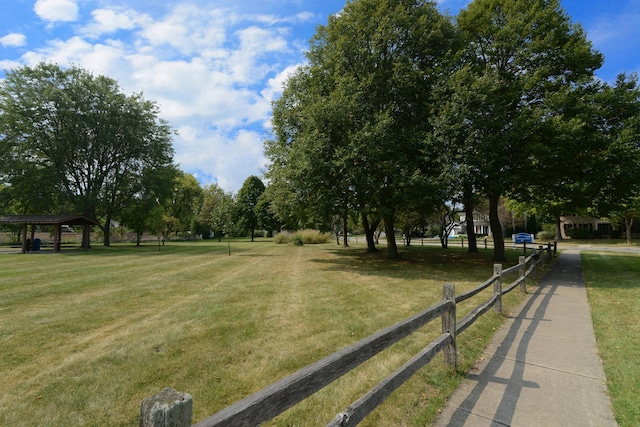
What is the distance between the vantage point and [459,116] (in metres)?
14.3

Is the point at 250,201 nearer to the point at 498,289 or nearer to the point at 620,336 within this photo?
the point at 498,289

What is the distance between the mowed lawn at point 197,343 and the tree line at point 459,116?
222 inches

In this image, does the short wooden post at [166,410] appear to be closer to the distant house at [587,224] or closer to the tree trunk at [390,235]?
the tree trunk at [390,235]

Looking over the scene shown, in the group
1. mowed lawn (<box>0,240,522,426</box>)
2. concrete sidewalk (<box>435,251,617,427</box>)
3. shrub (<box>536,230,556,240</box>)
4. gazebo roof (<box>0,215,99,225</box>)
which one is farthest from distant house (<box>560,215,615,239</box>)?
gazebo roof (<box>0,215,99,225</box>)

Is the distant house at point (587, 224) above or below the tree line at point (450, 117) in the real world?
below

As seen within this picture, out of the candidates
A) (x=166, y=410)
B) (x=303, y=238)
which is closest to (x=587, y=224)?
(x=303, y=238)

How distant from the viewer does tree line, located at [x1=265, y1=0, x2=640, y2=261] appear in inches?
568

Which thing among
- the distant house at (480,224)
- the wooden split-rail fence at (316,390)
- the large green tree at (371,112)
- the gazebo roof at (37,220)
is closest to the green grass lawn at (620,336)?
the wooden split-rail fence at (316,390)

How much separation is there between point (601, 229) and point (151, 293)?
6195 cm

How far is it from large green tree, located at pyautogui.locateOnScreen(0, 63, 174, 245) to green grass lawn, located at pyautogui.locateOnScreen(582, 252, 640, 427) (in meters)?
→ 39.5

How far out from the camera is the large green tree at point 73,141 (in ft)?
102

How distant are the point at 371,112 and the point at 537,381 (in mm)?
15177

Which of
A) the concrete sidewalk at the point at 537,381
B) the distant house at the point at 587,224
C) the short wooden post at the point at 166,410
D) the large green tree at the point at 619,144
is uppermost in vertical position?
the large green tree at the point at 619,144

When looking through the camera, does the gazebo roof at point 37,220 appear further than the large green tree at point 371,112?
Yes
